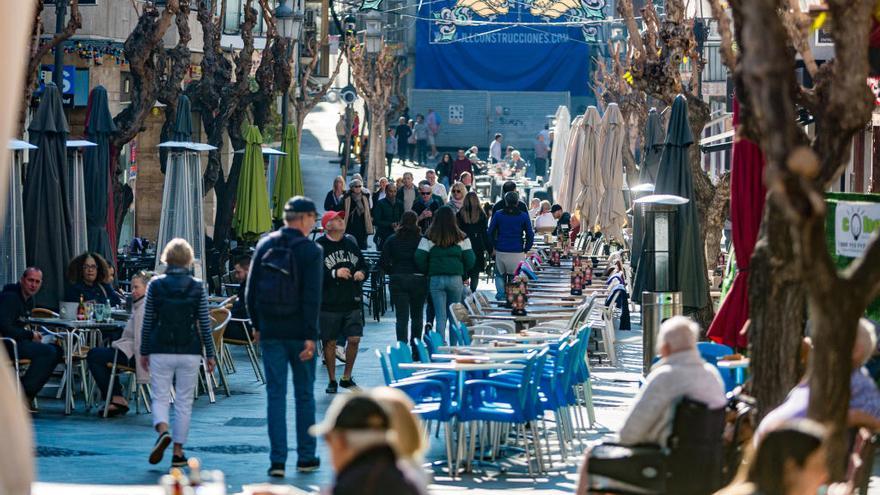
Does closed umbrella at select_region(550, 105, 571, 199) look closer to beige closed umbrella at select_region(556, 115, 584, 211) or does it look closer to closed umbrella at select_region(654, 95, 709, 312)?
beige closed umbrella at select_region(556, 115, 584, 211)

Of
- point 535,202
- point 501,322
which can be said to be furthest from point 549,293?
point 535,202

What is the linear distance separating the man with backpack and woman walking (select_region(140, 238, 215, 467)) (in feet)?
2.56

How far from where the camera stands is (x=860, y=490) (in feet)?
37.2

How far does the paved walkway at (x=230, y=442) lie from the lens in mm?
12977

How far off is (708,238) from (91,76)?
1256cm

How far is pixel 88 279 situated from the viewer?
58.6 ft

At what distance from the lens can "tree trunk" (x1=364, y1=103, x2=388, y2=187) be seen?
5247 centimetres

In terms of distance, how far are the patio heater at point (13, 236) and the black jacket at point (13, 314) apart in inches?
70.4

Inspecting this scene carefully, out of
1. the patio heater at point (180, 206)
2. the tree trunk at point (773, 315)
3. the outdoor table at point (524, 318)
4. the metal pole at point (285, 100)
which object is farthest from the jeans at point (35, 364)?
the metal pole at point (285, 100)

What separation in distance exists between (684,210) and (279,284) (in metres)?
7.13

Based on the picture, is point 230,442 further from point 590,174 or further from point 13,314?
point 590,174

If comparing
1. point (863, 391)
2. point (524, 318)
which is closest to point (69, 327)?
point (524, 318)

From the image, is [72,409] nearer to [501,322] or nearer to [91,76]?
A: [501,322]

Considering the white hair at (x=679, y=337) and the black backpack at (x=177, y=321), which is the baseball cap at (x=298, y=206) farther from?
the white hair at (x=679, y=337)
